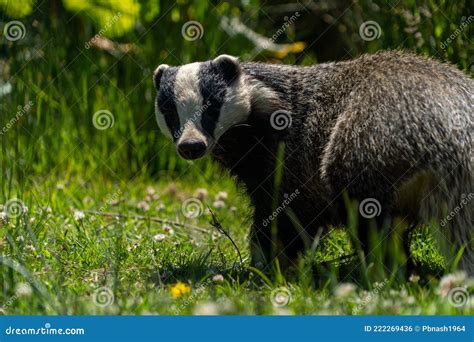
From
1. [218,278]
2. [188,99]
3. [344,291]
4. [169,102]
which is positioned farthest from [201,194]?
[344,291]

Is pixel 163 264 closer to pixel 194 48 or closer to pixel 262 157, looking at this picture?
pixel 262 157

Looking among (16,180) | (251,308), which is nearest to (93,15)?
(16,180)

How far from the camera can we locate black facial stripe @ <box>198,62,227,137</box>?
Result: 14.3 ft

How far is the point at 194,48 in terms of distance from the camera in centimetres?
710

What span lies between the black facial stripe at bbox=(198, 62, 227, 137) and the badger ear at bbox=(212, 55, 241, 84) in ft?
0.08

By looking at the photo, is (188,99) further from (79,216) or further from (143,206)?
(143,206)

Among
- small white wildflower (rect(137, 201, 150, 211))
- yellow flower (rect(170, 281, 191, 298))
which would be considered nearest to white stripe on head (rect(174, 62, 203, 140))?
yellow flower (rect(170, 281, 191, 298))

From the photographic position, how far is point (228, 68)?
14.7 feet

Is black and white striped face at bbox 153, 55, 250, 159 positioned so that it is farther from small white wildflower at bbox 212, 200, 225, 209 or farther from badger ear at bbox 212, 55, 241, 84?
small white wildflower at bbox 212, 200, 225, 209

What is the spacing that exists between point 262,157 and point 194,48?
2895mm

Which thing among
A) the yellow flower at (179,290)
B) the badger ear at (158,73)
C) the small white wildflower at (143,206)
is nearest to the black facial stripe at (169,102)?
the badger ear at (158,73)

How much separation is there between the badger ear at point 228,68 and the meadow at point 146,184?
2.16 feet

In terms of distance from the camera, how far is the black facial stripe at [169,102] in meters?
4.43

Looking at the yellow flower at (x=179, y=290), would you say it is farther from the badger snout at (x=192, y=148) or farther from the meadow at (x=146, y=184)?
the badger snout at (x=192, y=148)
